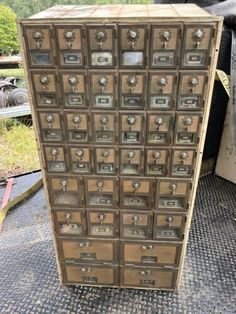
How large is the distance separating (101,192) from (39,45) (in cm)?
69

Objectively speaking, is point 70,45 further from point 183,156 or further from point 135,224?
point 135,224

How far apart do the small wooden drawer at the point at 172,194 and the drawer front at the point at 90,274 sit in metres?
0.54

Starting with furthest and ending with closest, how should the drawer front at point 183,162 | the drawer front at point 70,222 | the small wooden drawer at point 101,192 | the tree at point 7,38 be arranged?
the tree at point 7,38 < the drawer front at point 70,222 < the small wooden drawer at point 101,192 < the drawer front at point 183,162

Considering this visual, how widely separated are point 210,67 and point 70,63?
1.68 feet

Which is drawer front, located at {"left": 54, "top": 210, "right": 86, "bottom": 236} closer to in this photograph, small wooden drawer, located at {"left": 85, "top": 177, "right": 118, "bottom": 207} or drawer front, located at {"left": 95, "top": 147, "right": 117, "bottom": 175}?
small wooden drawer, located at {"left": 85, "top": 177, "right": 118, "bottom": 207}

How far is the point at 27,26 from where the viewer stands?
99cm

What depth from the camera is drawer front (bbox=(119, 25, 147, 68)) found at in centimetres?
98

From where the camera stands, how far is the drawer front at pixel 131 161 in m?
1.23

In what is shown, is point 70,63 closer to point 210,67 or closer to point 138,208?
point 210,67

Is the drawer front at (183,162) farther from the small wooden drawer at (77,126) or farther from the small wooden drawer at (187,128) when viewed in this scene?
the small wooden drawer at (77,126)

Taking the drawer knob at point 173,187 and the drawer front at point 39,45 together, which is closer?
the drawer front at point 39,45

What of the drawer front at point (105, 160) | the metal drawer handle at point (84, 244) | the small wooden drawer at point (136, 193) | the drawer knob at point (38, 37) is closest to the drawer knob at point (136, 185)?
the small wooden drawer at point (136, 193)

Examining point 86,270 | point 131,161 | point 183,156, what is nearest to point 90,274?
point 86,270

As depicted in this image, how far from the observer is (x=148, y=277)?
5.33ft
